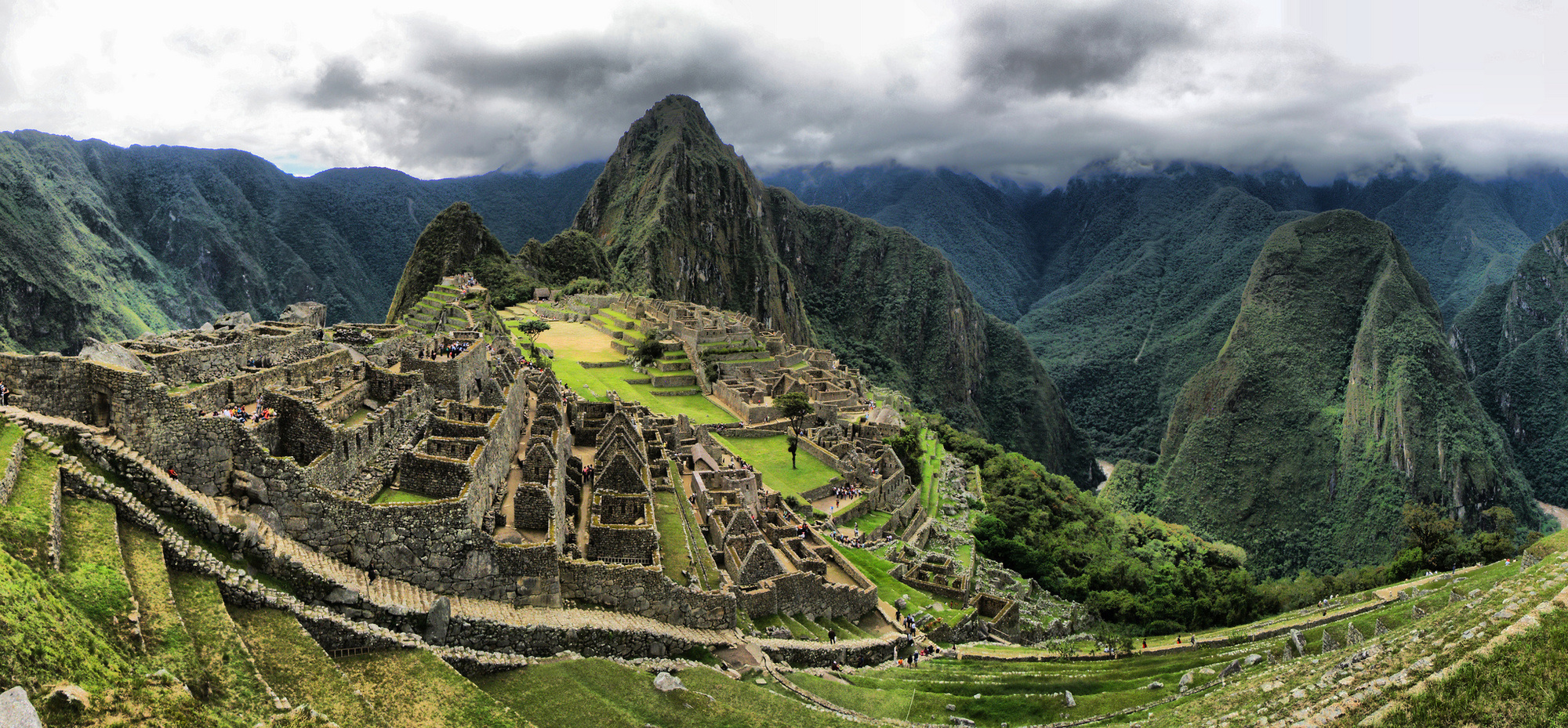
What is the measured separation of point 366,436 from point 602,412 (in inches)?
536

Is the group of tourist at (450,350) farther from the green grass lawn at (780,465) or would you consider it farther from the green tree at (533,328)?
the green tree at (533,328)

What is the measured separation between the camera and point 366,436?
16812 mm

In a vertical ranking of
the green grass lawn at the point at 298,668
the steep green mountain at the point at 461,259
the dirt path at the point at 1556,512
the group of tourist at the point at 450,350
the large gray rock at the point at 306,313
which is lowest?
the dirt path at the point at 1556,512

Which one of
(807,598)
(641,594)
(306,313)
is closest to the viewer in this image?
(641,594)

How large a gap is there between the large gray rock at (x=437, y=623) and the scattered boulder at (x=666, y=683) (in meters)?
4.02

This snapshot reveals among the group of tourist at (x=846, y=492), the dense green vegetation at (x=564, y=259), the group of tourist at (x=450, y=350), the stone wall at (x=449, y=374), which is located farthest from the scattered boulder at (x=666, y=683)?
the dense green vegetation at (x=564, y=259)

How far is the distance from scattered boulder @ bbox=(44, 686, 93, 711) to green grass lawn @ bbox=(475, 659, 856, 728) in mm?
6332

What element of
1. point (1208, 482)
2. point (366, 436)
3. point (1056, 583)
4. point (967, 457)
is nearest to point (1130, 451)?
point (1208, 482)

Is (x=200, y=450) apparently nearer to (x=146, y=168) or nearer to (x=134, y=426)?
(x=134, y=426)

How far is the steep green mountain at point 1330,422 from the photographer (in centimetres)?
11738

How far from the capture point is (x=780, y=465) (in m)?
47.4

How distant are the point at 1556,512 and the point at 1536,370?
193 feet

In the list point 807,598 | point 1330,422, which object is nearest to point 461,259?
point 807,598

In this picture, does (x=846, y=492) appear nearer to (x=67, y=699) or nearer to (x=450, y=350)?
(x=450, y=350)
